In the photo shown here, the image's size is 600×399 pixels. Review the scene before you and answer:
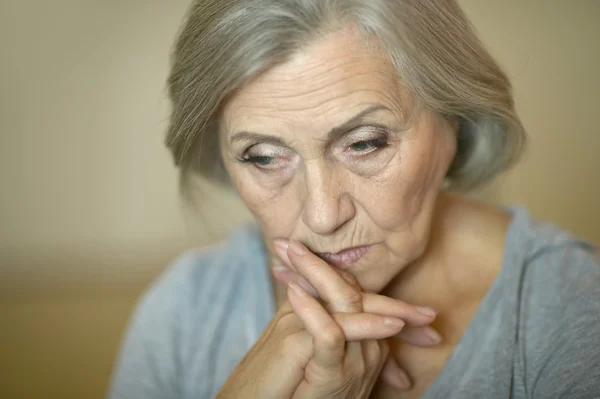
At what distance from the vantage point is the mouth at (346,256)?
47.5 inches

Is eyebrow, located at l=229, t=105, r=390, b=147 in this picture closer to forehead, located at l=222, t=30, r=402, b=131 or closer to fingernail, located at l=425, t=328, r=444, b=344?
forehead, located at l=222, t=30, r=402, b=131

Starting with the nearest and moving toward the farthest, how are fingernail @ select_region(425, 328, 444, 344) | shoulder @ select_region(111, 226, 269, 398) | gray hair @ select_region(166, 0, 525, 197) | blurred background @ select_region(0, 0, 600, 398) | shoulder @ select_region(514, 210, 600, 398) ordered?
gray hair @ select_region(166, 0, 525, 197), shoulder @ select_region(514, 210, 600, 398), fingernail @ select_region(425, 328, 444, 344), shoulder @ select_region(111, 226, 269, 398), blurred background @ select_region(0, 0, 600, 398)

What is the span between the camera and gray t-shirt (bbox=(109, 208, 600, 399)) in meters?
1.22

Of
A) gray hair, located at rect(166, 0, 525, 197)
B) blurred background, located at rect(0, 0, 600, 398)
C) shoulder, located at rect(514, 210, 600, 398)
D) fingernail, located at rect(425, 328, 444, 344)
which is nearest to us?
gray hair, located at rect(166, 0, 525, 197)

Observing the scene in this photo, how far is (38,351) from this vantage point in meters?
2.80

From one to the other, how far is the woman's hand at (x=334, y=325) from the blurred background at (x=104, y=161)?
2.59 ft

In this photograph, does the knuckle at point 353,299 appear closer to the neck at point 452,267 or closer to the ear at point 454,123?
the neck at point 452,267

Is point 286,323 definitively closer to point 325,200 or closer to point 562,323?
point 325,200

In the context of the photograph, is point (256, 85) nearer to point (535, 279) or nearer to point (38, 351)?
point (535, 279)

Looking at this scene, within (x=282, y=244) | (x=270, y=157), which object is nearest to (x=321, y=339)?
(x=282, y=244)

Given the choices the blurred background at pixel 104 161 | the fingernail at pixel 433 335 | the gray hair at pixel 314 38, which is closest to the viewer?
the gray hair at pixel 314 38

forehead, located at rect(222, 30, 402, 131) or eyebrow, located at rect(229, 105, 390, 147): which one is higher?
forehead, located at rect(222, 30, 402, 131)

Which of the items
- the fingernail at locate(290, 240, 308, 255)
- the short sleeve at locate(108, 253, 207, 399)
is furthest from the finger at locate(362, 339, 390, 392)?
the short sleeve at locate(108, 253, 207, 399)

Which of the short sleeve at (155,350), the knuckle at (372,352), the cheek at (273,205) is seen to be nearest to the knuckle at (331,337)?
the knuckle at (372,352)
